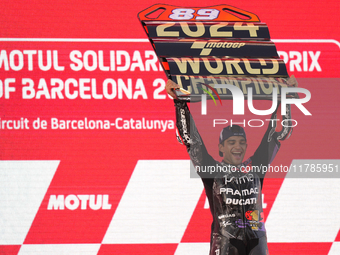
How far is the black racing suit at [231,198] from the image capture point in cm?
213

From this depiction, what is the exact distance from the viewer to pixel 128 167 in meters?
2.62

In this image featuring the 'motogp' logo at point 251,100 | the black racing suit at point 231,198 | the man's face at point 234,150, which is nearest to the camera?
the black racing suit at point 231,198

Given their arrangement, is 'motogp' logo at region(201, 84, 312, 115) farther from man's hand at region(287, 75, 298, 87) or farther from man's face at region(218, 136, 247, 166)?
man's face at region(218, 136, 247, 166)

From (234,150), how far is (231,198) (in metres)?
0.29

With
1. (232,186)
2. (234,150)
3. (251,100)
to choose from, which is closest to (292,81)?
(251,100)

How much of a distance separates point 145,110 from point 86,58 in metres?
0.57

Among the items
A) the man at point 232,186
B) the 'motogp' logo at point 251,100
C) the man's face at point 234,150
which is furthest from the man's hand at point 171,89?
the man's face at point 234,150

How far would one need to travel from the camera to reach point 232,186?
220 cm

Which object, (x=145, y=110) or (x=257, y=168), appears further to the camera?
(x=145, y=110)

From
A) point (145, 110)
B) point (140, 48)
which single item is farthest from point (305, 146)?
point (140, 48)

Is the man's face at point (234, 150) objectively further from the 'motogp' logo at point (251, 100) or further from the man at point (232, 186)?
the 'motogp' logo at point (251, 100)

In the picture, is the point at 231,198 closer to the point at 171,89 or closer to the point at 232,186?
the point at 232,186

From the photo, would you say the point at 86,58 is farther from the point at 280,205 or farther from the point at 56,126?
the point at 280,205

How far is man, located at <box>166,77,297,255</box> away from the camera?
7.00 feet
